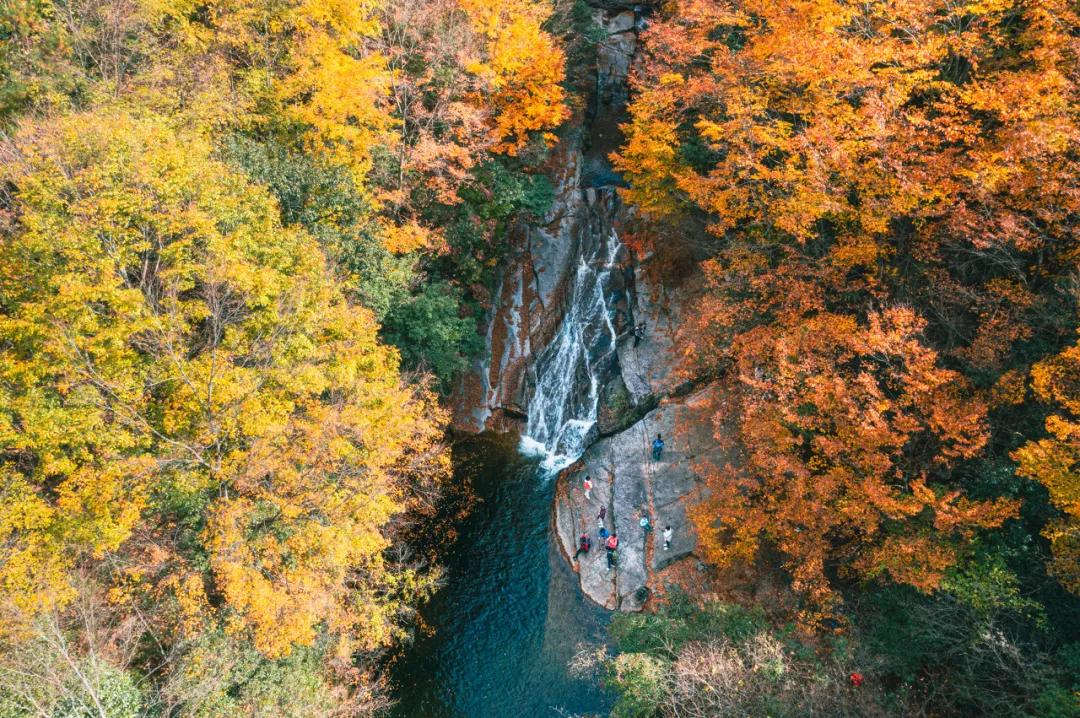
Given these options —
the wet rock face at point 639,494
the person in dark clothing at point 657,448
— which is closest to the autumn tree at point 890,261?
the wet rock face at point 639,494

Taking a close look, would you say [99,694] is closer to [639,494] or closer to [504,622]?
[504,622]

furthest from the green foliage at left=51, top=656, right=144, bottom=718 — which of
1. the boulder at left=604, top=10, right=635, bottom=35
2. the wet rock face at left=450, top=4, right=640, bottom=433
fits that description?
the boulder at left=604, top=10, right=635, bottom=35

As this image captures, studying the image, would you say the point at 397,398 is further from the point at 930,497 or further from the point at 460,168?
the point at 930,497

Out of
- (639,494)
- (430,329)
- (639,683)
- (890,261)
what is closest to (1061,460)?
(890,261)

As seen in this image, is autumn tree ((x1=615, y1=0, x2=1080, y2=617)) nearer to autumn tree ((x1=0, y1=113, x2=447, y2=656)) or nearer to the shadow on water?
the shadow on water

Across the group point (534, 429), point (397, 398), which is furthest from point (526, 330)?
point (397, 398)

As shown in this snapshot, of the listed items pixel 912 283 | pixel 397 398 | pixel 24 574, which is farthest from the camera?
A: pixel 397 398
